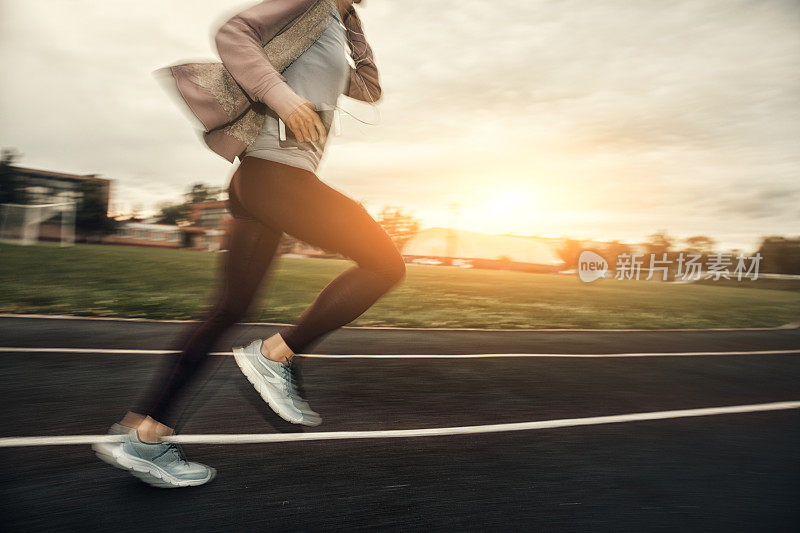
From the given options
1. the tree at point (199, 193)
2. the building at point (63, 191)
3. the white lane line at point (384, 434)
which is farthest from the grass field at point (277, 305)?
the tree at point (199, 193)

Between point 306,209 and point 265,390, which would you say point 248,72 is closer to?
point 306,209

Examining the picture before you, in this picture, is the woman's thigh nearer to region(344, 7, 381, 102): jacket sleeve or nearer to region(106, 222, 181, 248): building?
region(344, 7, 381, 102): jacket sleeve

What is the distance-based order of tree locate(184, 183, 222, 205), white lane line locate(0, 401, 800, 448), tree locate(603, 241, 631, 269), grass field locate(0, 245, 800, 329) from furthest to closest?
tree locate(184, 183, 222, 205) < tree locate(603, 241, 631, 269) < grass field locate(0, 245, 800, 329) < white lane line locate(0, 401, 800, 448)

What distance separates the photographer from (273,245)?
2.07 metres

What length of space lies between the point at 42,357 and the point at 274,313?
15.2ft

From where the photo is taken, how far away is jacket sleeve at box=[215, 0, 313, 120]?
1761mm

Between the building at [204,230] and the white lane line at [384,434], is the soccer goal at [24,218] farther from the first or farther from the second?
the building at [204,230]

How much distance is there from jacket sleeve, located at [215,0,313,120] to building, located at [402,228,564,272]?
73377mm

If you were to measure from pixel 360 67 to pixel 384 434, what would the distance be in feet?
6.01

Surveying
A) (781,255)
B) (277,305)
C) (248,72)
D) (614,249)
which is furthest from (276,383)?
(781,255)

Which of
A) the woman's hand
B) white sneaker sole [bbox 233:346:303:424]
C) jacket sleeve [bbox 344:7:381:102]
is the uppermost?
jacket sleeve [bbox 344:7:381:102]

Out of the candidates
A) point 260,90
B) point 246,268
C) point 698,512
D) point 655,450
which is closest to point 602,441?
point 655,450

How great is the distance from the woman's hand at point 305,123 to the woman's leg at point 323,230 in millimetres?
171

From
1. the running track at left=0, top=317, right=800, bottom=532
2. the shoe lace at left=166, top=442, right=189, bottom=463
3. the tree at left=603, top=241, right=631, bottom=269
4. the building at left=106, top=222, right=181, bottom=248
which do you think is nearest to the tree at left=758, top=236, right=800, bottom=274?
the tree at left=603, top=241, right=631, bottom=269
